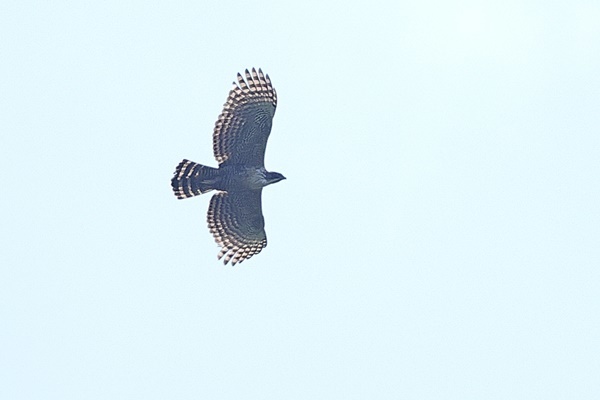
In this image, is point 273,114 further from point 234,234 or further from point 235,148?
point 234,234

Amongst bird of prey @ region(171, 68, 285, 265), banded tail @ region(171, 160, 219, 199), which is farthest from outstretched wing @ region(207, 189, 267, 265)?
banded tail @ region(171, 160, 219, 199)

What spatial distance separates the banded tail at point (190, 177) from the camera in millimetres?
38906

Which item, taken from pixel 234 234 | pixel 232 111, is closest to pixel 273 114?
pixel 232 111

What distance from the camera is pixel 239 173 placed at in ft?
128

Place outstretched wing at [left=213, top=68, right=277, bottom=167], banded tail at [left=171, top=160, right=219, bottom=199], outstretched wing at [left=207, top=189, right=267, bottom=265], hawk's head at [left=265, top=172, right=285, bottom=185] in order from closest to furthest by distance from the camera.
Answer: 1. outstretched wing at [left=213, top=68, right=277, bottom=167]
2. banded tail at [left=171, top=160, right=219, bottom=199]
3. hawk's head at [left=265, top=172, right=285, bottom=185]
4. outstretched wing at [left=207, top=189, right=267, bottom=265]

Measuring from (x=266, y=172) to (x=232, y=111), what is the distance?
6.61 feet

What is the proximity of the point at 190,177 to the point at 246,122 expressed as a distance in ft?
6.61

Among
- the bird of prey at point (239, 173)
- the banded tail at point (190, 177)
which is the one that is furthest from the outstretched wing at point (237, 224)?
the banded tail at point (190, 177)

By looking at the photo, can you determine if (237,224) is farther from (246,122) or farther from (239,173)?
(246,122)

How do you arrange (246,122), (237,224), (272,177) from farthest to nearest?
(237,224), (272,177), (246,122)

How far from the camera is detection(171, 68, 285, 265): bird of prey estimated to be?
38125mm

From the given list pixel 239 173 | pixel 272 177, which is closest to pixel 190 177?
pixel 239 173

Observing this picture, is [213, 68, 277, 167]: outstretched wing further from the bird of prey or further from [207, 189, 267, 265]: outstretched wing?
[207, 189, 267, 265]: outstretched wing

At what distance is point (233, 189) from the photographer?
39438 mm
